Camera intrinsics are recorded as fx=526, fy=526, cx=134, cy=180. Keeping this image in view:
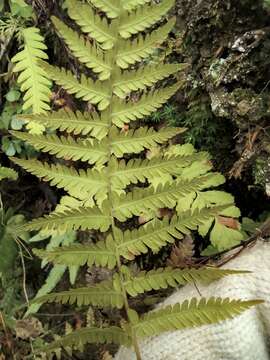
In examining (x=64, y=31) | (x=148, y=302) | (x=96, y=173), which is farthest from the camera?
(x=148, y=302)

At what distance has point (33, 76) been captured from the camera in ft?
10.4

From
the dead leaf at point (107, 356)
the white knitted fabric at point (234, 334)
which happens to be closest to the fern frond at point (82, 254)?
the white knitted fabric at point (234, 334)

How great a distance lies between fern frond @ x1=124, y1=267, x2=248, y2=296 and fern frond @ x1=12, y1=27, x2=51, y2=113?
4.98ft

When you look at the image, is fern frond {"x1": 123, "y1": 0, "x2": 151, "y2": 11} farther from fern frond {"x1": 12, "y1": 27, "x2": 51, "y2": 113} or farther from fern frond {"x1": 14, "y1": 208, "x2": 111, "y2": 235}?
fern frond {"x1": 12, "y1": 27, "x2": 51, "y2": 113}

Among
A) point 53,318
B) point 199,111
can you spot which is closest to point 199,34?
point 199,111

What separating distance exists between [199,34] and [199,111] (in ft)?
1.32

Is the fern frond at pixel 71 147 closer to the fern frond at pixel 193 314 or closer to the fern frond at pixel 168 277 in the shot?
the fern frond at pixel 168 277

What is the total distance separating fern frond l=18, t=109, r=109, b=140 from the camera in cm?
164

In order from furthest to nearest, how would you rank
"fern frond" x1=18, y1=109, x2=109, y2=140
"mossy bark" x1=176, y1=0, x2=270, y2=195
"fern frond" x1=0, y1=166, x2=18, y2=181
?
"fern frond" x1=0, y1=166, x2=18, y2=181, "mossy bark" x1=176, y1=0, x2=270, y2=195, "fern frond" x1=18, y1=109, x2=109, y2=140

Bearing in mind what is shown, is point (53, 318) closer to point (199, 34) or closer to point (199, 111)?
point (199, 111)

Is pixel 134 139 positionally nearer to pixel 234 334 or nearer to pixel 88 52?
pixel 88 52

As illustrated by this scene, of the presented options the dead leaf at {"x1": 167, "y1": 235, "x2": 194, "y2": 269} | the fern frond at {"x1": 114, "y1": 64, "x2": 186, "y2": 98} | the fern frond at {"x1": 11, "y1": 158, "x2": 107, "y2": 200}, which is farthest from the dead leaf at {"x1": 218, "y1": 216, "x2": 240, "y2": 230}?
the fern frond at {"x1": 114, "y1": 64, "x2": 186, "y2": 98}

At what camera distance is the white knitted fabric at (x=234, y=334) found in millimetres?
2031

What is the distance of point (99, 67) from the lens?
5.21 feet
